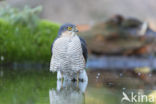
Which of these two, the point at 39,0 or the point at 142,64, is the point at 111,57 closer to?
the point at 142,64

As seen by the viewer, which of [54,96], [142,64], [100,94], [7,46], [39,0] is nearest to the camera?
[54,96]

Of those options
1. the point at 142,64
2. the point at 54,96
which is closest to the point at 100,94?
the point at 54,96

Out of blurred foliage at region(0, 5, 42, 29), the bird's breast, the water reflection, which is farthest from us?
blurred foliage at region(0, 5, 42, 29)

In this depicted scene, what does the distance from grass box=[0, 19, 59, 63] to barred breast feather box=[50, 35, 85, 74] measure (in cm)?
531

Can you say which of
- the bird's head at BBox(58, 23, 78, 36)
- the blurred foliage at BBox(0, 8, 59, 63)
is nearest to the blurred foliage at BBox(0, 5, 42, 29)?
the blurred foliage at BBox(0, 8, 59, 63)

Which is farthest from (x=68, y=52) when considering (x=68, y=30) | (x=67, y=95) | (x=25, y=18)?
Result: (x=25, y=18)

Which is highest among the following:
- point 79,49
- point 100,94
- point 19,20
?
point 19,20

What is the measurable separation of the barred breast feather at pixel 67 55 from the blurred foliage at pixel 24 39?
531cm

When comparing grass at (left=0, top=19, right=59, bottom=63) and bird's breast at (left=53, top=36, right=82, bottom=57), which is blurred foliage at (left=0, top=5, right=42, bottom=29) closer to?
grass at (left=0, top=19, right=59, bottom=63)

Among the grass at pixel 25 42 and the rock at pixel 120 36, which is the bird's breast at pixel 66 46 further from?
the rock at pixel 120 36

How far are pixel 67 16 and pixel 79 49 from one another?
531 inches

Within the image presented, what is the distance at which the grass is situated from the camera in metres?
11.1

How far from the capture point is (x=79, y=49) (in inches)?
241

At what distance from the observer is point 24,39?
11.5m
